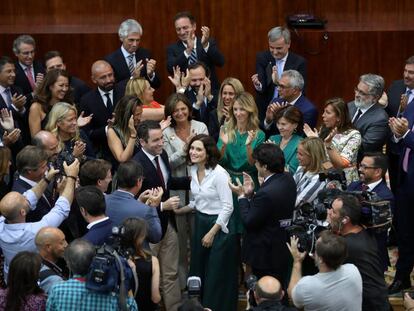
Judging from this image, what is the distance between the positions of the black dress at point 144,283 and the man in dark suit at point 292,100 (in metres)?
2.47

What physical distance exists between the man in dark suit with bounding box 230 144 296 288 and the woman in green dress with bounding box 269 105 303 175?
2.10 ft

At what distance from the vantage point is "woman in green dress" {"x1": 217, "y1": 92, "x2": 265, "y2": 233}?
315 inches

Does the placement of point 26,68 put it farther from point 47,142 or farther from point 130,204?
point 130,204

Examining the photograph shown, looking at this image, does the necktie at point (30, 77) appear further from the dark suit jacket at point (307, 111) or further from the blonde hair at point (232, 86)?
the dark suit jacket at point (307, 111)

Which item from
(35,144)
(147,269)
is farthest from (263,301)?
(35,144)

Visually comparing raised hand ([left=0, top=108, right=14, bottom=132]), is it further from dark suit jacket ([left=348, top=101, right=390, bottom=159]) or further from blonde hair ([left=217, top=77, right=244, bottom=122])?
dark suit jacket ([left=348, top=101, right=390, bottom=159])

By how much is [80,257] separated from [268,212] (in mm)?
1701

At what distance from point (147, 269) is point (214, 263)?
145 centimetres

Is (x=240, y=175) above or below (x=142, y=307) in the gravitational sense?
above

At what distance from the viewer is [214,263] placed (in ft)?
25.1

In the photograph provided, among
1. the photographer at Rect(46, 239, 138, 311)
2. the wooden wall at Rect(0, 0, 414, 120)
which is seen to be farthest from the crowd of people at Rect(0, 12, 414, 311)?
the wooden wall at Rect(0, 0, 414, 120)

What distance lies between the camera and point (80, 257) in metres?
5.77

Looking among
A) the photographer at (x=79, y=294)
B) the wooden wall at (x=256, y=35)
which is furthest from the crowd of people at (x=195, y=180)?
the wooden wall at (x=256, y=35)

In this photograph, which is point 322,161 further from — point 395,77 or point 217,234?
point 395,77
